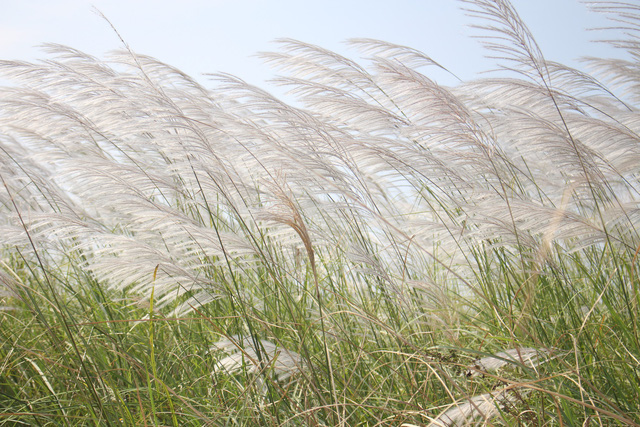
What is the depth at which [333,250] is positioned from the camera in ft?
9.14

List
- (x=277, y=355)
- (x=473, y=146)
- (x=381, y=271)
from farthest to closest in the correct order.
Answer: (x=473, y=146), (x=381, y=271), (x=277, y=355)

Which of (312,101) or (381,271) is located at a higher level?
(312,101)

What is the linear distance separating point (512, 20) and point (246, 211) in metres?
1.53

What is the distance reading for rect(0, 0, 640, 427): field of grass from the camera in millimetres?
1898

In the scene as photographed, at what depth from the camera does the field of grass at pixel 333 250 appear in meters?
1.90

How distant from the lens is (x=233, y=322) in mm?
2557

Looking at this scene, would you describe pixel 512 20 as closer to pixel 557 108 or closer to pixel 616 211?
pixel 557 108

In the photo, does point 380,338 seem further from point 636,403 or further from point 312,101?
point 312,101

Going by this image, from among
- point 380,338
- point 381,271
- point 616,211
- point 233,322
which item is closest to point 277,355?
point 381,271

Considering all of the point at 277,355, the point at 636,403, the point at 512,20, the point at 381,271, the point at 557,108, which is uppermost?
the point at 512,20

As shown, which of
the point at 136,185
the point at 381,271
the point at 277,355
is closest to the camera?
the point at 277,355

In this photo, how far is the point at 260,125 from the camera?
2596 mm

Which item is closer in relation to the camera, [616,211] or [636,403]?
[636,403]

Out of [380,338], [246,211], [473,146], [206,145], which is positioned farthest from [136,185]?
[473,146]
